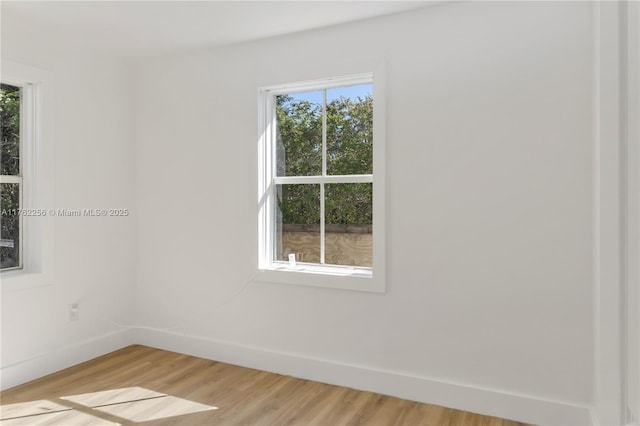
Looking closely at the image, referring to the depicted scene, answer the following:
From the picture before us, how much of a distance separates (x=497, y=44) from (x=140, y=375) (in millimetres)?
3222

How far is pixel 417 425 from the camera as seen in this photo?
246 cm

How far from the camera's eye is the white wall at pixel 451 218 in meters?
2.43

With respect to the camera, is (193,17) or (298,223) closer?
(193,17)

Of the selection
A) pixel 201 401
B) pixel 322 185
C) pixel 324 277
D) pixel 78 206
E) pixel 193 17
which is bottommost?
pixel 201 401

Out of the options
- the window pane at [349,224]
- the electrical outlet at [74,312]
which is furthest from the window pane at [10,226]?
the window pane at [349,224]

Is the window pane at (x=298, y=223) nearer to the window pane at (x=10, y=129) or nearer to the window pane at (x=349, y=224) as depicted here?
the window pane at (x=349, y=224)

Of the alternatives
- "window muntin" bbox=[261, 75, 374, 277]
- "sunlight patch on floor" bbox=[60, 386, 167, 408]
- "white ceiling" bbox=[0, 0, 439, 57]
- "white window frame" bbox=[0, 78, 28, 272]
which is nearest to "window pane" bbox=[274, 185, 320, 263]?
"window muntin" bbox=[261, 75, 374, 277]

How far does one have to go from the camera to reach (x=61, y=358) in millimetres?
3275

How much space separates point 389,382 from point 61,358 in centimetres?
241

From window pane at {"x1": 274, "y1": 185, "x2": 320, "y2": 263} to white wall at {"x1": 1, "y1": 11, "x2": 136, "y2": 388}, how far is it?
142cm

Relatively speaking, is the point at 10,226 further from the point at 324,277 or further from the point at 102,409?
the point at 324,277

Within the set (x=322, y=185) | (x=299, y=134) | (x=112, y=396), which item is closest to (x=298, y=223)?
(x=322, y=185)

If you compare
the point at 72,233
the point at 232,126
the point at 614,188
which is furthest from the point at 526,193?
the point at 72,233

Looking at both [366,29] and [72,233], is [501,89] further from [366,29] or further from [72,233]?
[72,233]
